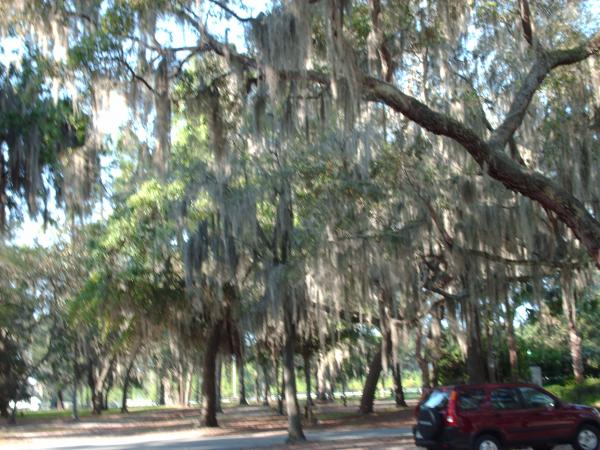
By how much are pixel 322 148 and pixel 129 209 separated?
7.22 m

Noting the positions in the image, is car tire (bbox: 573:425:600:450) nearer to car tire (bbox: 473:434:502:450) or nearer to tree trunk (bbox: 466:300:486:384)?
car tire (bbox: 473:434:502:450)

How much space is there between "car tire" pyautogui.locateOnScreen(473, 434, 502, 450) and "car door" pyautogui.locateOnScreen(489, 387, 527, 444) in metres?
0.20

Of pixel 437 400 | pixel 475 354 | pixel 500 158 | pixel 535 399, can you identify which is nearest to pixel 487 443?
pixel 437 400

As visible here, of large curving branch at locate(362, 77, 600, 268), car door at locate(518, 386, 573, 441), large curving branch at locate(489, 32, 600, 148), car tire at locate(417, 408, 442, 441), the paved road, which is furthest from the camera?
the paved road

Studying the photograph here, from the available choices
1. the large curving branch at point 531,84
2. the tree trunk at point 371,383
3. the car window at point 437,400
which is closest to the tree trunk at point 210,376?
the tree trunk at point 371,383

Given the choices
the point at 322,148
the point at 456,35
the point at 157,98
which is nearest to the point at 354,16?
the point at 456,35

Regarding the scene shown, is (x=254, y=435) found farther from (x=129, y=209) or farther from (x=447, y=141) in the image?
(x=447, y=141)

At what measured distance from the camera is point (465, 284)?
1836 cm

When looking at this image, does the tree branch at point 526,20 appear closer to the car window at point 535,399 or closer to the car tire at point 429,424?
the car window at point 535,399

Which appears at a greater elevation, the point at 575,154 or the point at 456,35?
the point at 456,35

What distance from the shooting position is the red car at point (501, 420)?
1188 cm

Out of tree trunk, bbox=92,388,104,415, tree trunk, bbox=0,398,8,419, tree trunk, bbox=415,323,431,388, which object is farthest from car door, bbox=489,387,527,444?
tree trunk, bbox=92,388,104,415

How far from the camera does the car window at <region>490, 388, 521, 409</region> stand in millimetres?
12297

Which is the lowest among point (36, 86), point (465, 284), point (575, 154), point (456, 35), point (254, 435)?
point (254, 435)
